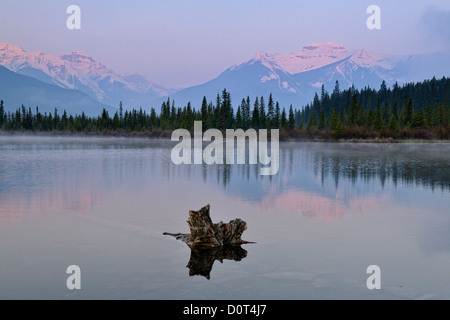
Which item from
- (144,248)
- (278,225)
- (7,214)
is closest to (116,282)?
(144,248)

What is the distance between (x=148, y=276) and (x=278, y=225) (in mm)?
6762

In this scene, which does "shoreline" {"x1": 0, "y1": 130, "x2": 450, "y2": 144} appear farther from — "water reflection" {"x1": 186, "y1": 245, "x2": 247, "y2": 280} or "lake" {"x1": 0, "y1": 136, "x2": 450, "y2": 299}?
"water reflection" {"x1": 186, "y1": 245, "x2": 247, "y2": 280}

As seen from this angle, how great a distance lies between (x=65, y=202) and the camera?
2097cm

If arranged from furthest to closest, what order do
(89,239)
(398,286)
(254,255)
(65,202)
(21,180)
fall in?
(21,180) → (65,202) → (89,239) → (254,255) → (398,286)

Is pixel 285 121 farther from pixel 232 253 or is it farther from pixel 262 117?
pixel 232 253

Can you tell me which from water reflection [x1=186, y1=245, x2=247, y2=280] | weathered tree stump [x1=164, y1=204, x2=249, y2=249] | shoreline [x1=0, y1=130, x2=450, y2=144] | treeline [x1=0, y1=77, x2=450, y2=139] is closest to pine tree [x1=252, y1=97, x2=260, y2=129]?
treeline [x1=0, y1=77, x2=450, y2=139]

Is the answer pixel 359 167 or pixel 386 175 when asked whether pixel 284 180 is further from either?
pixel 359 167

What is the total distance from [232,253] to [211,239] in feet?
2.55

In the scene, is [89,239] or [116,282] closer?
[116,282]

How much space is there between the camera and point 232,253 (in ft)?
41.1

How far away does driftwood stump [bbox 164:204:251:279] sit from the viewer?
12250mm

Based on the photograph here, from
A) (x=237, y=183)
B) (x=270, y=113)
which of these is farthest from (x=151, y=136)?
(x=237, y=183)
